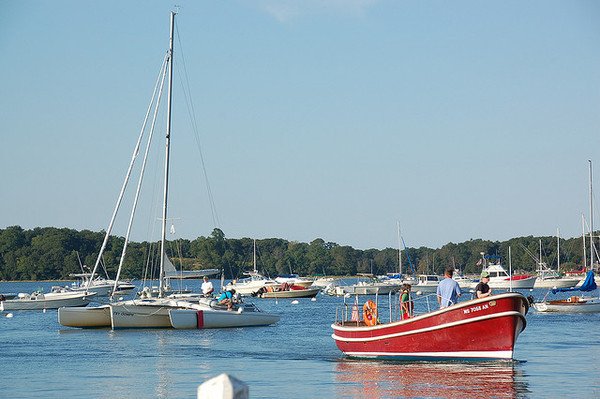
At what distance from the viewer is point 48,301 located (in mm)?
72875

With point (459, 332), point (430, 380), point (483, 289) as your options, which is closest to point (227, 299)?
point (459, 332)

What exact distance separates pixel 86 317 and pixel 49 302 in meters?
24.9

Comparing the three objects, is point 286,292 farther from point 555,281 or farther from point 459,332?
point 459,332

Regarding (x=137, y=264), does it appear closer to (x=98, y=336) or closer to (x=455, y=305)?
(x=98, y=336)

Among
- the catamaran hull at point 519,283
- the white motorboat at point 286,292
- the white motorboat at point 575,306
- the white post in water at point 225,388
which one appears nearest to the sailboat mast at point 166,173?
the white motorboat at point 575,306

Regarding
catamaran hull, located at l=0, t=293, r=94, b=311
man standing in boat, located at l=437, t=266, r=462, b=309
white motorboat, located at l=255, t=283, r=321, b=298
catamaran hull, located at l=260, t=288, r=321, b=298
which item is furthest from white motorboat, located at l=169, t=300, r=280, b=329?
white motorboat, located at l=255, t=283, r=321, b=298

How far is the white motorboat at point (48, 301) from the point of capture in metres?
72.6

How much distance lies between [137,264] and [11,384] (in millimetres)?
170567

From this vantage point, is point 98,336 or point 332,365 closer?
point 332,365

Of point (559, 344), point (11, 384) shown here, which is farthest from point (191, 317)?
point (11, 384)

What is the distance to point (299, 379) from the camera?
27062mm

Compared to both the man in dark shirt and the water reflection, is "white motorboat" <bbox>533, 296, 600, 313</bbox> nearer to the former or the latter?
the water reflection

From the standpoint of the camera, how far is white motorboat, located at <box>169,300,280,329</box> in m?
47.4

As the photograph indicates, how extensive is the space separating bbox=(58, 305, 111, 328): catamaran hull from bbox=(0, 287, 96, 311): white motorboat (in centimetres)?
2181
